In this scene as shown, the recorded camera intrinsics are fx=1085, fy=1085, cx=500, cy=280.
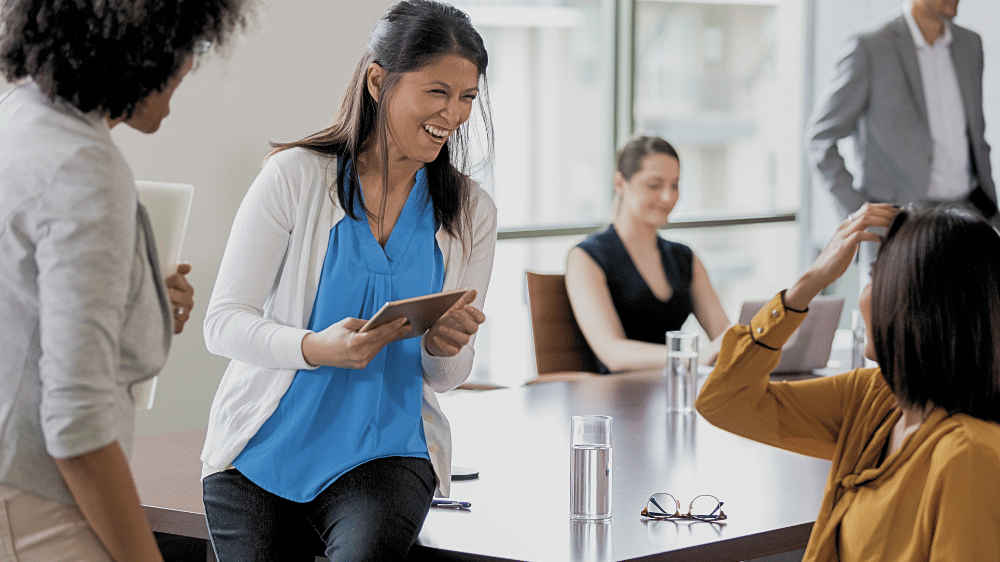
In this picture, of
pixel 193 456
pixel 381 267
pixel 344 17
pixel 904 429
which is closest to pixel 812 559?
pixel 904 429

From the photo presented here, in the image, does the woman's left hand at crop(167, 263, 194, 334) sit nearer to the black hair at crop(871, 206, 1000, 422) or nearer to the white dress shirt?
the black hair at crop(871, 206, 1000, 422)

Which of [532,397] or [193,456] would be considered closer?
[193,456]

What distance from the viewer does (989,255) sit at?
135 centimetres

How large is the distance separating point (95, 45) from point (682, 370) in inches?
69.1

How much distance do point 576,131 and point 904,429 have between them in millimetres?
4091

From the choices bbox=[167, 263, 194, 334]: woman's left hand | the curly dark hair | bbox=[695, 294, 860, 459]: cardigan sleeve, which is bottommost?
bbox=[695, 294, 860, 459]: cardigan sleeve

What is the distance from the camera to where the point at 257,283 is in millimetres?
1782

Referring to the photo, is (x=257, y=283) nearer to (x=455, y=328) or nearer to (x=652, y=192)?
(x=455, y=328)

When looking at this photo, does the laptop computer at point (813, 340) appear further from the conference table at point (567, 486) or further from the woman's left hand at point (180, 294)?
the woman's left hand at point (180, 294)

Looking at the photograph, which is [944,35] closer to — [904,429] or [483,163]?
[483,163]

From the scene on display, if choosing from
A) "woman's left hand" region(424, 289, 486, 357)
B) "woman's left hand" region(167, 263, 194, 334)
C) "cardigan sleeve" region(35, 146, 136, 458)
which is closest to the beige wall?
"woman's left hand" region(424, 289, 486, 357)

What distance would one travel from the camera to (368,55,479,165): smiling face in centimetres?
189

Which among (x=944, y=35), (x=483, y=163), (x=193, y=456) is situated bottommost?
(x=193, y=456)

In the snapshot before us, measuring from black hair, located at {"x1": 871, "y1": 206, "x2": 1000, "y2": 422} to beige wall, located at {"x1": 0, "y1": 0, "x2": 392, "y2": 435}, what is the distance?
2.39 metres
